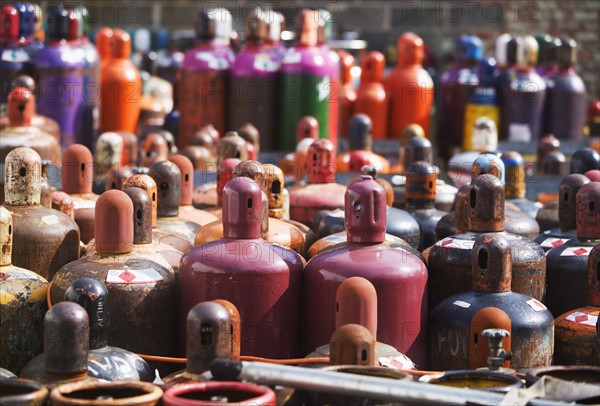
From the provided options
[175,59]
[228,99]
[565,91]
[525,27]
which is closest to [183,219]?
[228,99]

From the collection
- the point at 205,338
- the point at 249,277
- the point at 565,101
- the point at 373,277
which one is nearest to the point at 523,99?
the point at 565,101

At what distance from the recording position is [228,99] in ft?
17.8

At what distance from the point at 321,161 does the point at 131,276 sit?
1.17 m

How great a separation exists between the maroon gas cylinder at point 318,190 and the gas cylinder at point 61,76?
177 cm

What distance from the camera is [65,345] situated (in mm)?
2285

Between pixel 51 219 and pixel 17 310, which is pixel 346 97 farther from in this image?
pixel 17 310

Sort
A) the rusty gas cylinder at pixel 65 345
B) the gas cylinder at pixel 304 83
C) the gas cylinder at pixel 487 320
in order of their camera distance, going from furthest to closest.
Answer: the gas cylinder at pixel 304 83, the gas cylinder at pixel 487 320, the rusty gas cylinder at pixel 65 345

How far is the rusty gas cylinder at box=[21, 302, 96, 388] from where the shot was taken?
7.48ft

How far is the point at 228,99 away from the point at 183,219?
6.94ft

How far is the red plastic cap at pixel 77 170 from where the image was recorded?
354 centimetres

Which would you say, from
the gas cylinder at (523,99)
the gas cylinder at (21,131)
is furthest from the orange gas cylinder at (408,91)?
the gas cylinder at (21,131)

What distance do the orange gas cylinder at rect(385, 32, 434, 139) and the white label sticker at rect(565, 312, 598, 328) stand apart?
3289 mm

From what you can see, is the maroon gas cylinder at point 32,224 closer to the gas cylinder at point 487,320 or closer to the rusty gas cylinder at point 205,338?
the rusty gas cylinder at point 205,338

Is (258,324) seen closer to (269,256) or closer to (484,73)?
(269,256)
